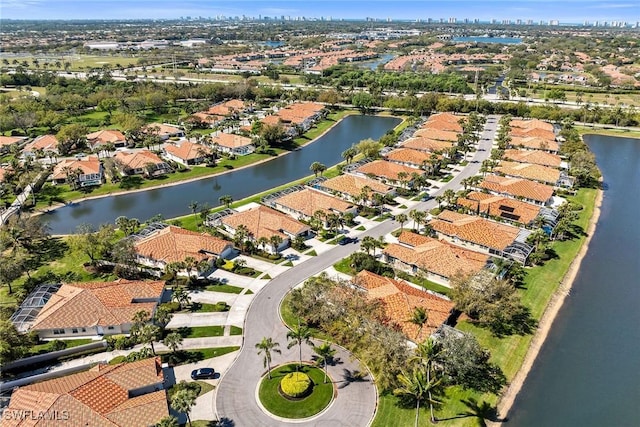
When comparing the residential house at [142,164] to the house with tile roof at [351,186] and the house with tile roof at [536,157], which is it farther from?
the house with tile roof at [536,157]

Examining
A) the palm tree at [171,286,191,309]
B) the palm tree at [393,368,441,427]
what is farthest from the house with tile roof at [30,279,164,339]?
the palm tree at [393,368,441,427]

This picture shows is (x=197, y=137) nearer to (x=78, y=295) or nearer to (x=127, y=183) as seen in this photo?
(x=127, y=183)

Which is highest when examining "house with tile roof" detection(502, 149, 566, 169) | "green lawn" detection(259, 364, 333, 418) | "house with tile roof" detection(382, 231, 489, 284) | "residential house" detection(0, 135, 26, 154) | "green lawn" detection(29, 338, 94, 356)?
"residential house" detection(0, 135, 26, 154)

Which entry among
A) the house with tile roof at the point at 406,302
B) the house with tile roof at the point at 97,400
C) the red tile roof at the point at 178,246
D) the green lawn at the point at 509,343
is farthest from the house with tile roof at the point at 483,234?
the house with tile roof at the point at 97,400

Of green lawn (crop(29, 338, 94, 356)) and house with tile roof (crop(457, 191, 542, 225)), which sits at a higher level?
house with tile roof (crop(457, 191, 542, 225))

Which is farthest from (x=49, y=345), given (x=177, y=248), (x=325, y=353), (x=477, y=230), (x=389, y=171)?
(x=389, y=171)

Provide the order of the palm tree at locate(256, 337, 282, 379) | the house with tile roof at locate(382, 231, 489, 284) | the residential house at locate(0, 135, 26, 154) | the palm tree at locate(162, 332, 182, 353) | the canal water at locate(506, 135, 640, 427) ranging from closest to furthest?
the canal water at locate(506, 135, 640, 427) → the palm tree at locate(256, 337, 282, 379) → the palm tree at locate(162, 332, 182, 353) → the house with tile roof at locate(382, 231, 489, 284) → the residential house at locate(0, 135, 26, 154)

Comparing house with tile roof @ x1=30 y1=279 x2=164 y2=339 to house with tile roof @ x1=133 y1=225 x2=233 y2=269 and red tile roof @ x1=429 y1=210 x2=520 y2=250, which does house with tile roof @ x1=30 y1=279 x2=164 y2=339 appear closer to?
house with tile roof @ x1=133 y1=225 x2=233 y2=269
